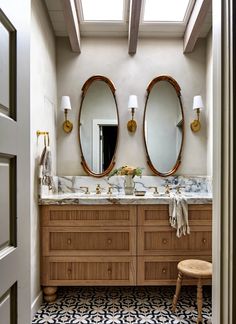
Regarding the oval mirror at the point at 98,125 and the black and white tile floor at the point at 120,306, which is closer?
the black and white tile floor at the point at 120,306

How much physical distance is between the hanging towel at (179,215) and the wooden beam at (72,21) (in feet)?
6.24

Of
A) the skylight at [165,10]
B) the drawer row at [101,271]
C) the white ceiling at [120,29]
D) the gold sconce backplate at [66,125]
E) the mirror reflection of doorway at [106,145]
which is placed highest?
the skylight at [165,10]

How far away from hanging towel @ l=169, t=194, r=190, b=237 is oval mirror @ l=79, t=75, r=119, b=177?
92cm

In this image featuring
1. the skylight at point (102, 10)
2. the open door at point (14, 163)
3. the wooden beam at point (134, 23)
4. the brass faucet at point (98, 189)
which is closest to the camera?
the open door at point (14, 163)

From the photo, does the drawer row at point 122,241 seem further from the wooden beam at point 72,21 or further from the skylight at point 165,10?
the skylight at point 165,10

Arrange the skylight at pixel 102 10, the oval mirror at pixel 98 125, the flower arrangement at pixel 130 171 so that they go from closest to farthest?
1. the skylight at pixel 102 10
2. the flower arrangement at pixel 130 171
3. the oval mirror at pixel 98 125

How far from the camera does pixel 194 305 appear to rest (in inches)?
94.3

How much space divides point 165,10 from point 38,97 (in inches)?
61.9

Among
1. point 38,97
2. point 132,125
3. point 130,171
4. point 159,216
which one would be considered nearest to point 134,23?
point 132,125

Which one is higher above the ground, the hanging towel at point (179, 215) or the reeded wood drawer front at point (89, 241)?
the hanging towel at point (179, 215)

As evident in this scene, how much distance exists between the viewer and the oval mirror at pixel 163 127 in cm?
311

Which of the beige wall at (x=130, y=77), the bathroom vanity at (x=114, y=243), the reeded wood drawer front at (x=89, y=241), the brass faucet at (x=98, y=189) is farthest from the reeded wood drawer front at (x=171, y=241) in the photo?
the beige wall at (x=130, y=77)

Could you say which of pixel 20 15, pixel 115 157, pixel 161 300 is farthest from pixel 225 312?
pixel 115 157

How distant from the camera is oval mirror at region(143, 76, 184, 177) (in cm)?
311
